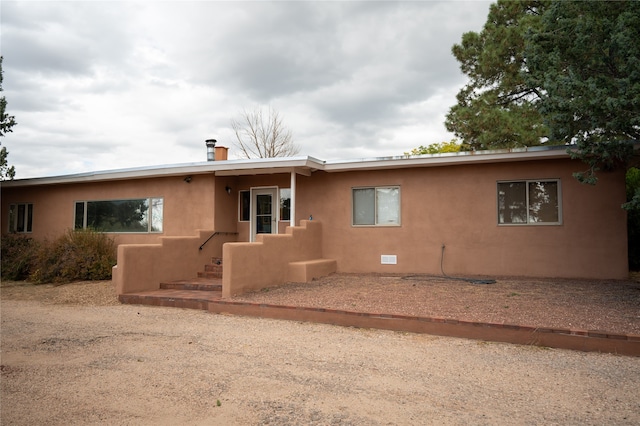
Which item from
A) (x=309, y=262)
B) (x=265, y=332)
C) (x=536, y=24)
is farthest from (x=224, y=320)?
(x=536, y=24)

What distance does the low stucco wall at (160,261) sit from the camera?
9.29 metres

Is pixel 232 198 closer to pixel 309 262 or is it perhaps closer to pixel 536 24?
pixel 309 262

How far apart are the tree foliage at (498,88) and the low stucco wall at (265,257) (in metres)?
7.84

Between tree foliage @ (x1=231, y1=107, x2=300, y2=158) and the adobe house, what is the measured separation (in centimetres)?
1350

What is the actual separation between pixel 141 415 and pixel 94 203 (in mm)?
12176

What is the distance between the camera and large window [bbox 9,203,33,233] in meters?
15.7

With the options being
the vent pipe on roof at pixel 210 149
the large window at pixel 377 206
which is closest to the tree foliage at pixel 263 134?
the vent pipe on roof at pixel 210 149

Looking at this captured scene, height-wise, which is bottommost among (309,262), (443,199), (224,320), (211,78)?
(224,320)

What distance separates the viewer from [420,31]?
45.3 ft

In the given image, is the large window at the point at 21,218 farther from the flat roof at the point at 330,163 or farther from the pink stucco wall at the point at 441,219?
the flat roof at the point at 330,163

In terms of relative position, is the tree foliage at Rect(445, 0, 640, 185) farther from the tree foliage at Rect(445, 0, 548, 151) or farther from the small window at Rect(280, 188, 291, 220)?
the small window at Rect(280, 188, 291, 220)

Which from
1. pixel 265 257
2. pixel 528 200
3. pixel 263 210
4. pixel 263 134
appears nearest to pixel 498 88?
pixel 528 200

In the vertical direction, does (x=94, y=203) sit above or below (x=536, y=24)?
below

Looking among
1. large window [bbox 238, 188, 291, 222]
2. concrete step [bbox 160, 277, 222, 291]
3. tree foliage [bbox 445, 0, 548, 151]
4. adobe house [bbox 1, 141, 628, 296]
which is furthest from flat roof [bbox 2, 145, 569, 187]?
tree foliage [bbox 445, 0, 548, 151]
